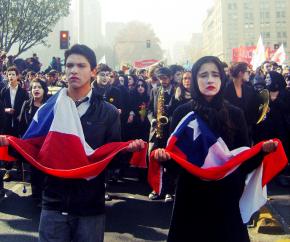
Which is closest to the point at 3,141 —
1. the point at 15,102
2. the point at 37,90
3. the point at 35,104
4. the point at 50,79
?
the point at 37,90

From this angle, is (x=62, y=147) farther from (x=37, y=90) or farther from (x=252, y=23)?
(x=252, y=23)

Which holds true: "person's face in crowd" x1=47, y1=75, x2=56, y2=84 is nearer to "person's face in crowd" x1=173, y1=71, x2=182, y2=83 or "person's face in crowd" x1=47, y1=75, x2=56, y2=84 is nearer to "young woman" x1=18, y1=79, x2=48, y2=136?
"person's face in crowd" x1=173, y1=71, x2=182, y2=83

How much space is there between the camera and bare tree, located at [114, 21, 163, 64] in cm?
12375

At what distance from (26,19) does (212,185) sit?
33144 millimetres

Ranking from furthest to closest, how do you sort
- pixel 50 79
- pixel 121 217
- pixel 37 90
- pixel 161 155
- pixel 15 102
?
pixel 50 79 < pixel 15 102 < pixel 37 90 < pixel 121 217 < pixel 161 155

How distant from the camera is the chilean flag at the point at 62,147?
134 inches

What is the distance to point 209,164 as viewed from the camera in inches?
139

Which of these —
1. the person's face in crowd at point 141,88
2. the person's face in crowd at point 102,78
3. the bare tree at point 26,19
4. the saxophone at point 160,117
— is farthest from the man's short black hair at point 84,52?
the bare tree at point 26,19

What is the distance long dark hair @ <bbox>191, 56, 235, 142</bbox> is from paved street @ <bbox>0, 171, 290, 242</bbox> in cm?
273

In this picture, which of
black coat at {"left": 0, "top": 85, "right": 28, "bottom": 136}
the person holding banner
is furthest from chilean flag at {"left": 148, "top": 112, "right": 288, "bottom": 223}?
black coat at {"left": 0, "top": 85, "right": 28, "bottom": 136}

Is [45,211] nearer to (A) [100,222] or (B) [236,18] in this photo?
(A) [100,222]

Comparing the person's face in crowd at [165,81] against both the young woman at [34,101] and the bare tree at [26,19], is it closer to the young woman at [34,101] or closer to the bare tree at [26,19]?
the young woman at [34,101]

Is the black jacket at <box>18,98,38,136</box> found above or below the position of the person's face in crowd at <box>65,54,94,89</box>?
below

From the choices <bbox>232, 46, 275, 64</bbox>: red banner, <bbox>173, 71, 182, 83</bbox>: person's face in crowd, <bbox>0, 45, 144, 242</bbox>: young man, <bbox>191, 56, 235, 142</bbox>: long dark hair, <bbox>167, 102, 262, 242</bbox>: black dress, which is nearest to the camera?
<bbox>0, 45, 144, 242</bbox>: young man
